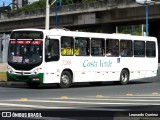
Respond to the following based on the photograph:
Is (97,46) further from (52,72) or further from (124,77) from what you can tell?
(52,72)

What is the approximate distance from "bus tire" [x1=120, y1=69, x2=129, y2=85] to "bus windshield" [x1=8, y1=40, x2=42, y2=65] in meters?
6.84

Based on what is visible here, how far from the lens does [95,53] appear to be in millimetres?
27500

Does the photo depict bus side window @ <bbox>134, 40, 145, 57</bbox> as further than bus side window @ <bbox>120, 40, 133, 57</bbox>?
Yes

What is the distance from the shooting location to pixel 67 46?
2564cm

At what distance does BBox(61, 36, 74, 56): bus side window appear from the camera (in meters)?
25.4

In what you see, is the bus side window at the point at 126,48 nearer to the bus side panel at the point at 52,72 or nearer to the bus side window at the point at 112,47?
the bus side window at the point at 112,47

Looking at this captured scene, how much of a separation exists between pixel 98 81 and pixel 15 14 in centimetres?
5051

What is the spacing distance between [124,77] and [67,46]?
5597 mm

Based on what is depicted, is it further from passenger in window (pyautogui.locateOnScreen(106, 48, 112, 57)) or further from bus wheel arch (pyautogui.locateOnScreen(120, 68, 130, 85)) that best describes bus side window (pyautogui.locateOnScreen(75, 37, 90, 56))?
bus wheel arch (pyautogui.locateOnScreen(120, 68, 130, 85))

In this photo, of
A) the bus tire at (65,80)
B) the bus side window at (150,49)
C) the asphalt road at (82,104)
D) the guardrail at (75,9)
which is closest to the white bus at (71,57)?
the bus tire at (65,80)

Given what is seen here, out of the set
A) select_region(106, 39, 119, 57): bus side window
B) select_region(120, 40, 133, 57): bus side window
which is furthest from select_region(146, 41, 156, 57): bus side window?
select_region(106, 39, 119, 57): bus side window

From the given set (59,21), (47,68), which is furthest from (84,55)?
(59,21)

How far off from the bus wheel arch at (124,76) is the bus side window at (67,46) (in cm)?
479

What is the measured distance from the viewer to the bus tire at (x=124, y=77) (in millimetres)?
29578
